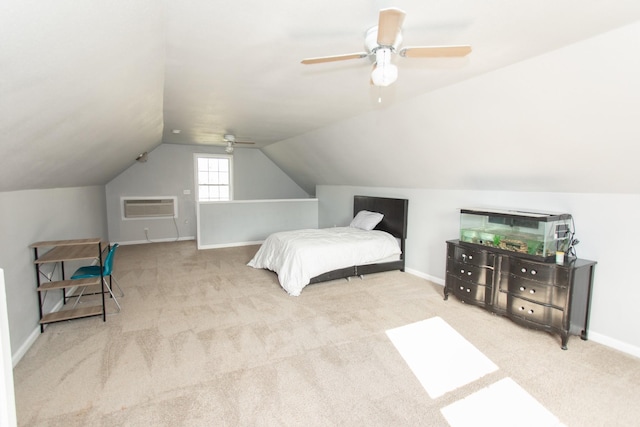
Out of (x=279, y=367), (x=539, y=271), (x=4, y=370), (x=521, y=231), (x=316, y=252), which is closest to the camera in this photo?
(x=4, y=370)

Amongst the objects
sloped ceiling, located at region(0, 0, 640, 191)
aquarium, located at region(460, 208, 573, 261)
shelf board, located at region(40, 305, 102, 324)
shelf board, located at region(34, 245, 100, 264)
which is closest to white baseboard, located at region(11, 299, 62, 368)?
shelf board, located at region(40, 305, 102, 324)

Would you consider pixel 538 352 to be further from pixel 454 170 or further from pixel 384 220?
pixel 384 220

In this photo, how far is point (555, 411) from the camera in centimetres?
202

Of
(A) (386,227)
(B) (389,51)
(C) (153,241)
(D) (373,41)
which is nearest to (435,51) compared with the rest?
(B) (389,51)

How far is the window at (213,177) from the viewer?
7.61 m

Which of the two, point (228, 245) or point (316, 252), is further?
point (228, 245)

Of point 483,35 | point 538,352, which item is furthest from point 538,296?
point 483,35

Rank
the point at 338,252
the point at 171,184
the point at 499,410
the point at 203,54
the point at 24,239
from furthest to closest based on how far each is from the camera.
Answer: the point at 171,184
the point at 338,252
the point at 24,239
the point at 203,54
the point at 499,410

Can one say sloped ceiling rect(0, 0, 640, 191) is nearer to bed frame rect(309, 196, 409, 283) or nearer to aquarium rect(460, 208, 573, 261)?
aquarium rect(460, 208, 573, 261)

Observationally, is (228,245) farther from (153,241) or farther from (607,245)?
(607,245)

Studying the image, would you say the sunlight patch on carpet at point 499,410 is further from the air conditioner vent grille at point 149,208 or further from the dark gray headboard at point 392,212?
the air conditioner vent grille at point 149,208

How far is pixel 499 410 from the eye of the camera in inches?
79.9

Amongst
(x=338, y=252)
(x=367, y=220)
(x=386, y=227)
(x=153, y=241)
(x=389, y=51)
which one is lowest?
(x=153, y=241)

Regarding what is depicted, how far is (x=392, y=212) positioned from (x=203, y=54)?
369cm
